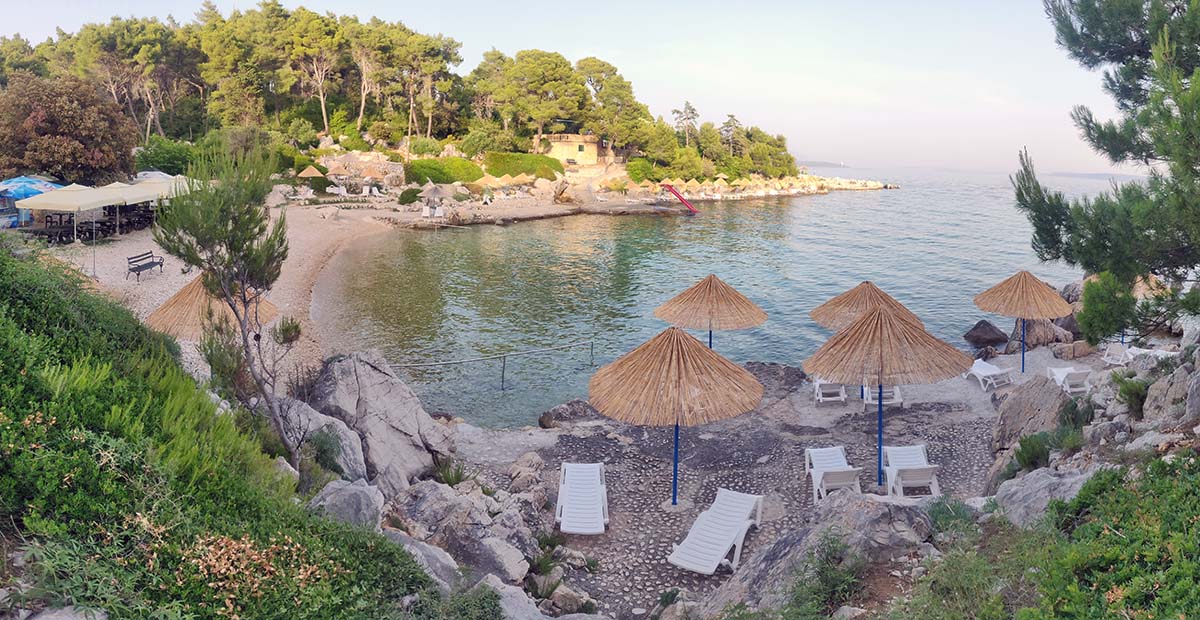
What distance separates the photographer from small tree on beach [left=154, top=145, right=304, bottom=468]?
7477mm

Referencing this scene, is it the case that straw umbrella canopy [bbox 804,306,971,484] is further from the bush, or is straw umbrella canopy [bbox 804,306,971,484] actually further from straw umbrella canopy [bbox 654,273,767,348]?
the bush

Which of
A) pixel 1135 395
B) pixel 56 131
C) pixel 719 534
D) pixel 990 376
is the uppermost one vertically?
pixel 56 131

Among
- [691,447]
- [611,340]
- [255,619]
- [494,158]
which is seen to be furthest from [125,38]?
[255,619]

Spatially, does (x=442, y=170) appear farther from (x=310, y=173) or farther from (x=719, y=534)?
(x=719, y=534)

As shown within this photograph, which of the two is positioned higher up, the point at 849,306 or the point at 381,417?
the point at 849,306

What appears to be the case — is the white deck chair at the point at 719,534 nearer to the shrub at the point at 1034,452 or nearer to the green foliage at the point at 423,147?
the shrub at the point at 1034,452

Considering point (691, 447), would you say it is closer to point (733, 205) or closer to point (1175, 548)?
point (1175, 548)

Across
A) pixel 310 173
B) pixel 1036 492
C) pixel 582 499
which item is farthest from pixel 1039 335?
pixel 310 173

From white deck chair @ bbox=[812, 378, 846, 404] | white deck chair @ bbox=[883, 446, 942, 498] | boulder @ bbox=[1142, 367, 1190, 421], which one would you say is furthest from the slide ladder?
boulder @ bbox=[1142, 367, 1190, 421]

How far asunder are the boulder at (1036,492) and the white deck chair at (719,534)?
2901mm

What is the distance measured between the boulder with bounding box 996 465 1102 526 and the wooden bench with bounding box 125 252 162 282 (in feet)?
73.1

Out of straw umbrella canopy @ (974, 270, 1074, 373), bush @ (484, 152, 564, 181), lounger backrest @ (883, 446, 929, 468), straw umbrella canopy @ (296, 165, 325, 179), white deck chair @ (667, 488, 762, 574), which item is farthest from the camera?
bush @ (484, 152, 564, 181)

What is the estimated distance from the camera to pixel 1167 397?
828 cm

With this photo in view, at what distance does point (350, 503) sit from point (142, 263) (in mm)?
19460
